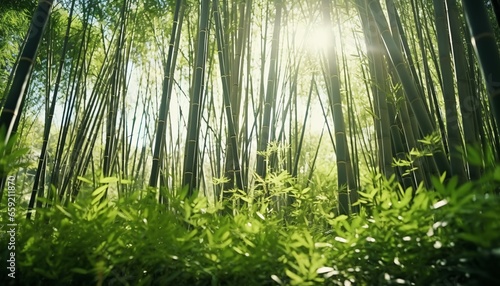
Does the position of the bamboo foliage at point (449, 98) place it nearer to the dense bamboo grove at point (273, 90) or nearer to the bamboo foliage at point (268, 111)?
the dense bamboo grove at point (273, 90)

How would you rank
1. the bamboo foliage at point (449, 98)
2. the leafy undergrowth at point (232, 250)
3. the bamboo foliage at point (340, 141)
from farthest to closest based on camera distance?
the bamboo foliage at point (340, 141) → the bamboo foliage at point (449, 98) → the leafy undergrowth at point (232, 250)

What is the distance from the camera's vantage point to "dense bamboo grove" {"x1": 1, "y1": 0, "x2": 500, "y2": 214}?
58.1 inches

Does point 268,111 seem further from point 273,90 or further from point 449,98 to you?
point 449,98

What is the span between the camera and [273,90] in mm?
3133

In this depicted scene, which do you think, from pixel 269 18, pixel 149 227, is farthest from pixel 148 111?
pixel 149 227

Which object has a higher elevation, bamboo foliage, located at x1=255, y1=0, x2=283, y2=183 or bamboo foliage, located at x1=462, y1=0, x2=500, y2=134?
bamboo foliage, located at x1=255, y1=0, x2=283, y2=183

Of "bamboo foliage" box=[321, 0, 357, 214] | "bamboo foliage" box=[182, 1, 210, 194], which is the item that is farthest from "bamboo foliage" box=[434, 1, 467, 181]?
"bamboo foliage" box=[182, 1, 210, 194]

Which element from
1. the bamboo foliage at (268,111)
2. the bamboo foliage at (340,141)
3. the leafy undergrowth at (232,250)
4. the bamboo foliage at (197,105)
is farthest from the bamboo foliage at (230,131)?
the leafy undergrowth at (232,250)

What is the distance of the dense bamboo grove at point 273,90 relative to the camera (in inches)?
58.1

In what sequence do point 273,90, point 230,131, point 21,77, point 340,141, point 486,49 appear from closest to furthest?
1. point 486,49
2. point 21,77
3. point 340,141
4. point 230,131
5. point 273,90

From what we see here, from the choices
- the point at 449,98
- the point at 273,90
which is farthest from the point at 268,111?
the point at 449,98

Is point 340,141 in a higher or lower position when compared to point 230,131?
lower

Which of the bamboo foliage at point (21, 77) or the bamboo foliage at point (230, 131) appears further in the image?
the bamboo foliage at point (230, 131)

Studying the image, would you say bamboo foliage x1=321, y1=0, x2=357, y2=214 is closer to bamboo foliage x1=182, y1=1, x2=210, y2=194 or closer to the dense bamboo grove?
the dense bamboo grove
